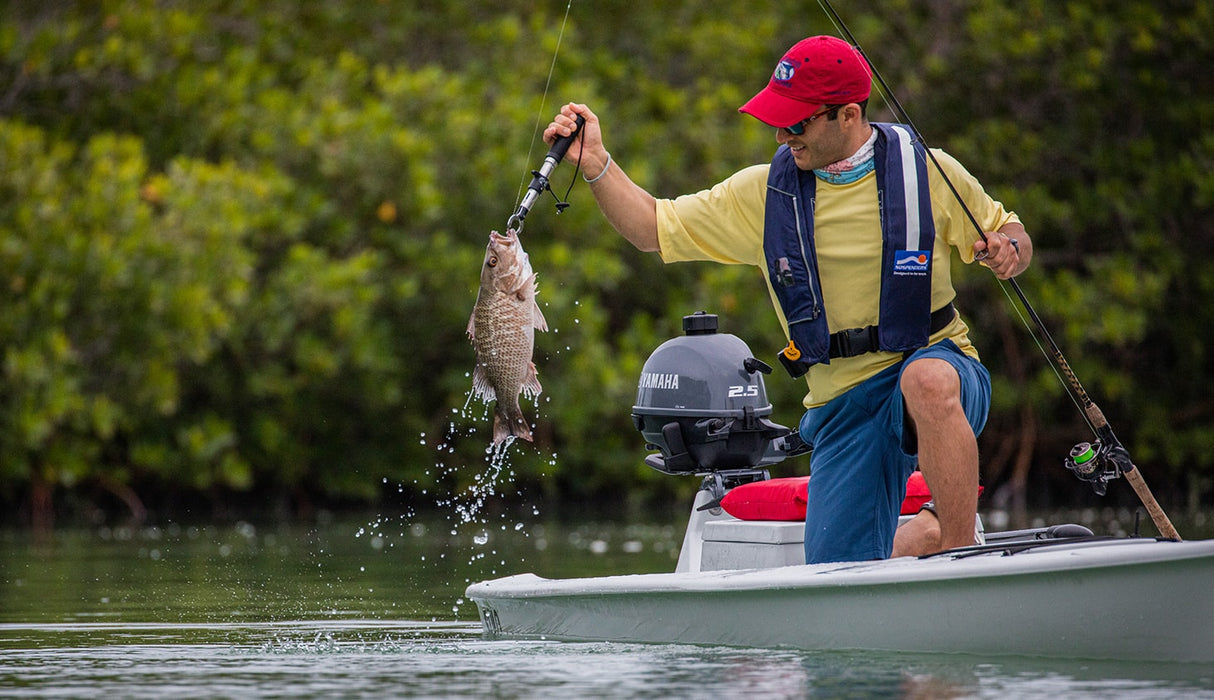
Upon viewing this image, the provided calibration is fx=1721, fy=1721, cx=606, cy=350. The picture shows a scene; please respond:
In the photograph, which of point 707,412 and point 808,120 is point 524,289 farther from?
point 808,120

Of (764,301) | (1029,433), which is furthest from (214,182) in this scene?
(1029,433)

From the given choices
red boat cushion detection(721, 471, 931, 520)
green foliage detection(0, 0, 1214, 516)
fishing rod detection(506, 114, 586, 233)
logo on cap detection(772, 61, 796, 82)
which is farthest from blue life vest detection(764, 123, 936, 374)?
green foliage detection(0, 0, 1214, 516)

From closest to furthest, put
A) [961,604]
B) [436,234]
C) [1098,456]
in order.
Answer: [961,604] < [1098,456] < [436,234]

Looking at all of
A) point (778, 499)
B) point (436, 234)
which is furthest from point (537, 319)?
point (436, 234)

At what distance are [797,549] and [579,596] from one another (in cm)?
73

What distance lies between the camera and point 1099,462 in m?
5.23

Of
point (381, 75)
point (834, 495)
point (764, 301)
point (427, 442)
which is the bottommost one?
point (834, 495)

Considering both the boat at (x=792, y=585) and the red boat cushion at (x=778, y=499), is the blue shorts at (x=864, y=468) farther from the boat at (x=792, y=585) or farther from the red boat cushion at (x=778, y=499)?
the red boat cushion at (x=778, y=499)

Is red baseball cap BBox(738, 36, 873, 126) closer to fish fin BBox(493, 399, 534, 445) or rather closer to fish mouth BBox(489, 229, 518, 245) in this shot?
fish mouth BBox(489, 229, 518, 245)

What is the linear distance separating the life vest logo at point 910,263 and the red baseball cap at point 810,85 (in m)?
0.50

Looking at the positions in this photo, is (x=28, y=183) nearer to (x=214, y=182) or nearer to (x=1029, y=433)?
(x=214, y=182)

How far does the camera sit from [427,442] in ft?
50.4

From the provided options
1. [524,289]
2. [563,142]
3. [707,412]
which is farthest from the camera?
[707,412]

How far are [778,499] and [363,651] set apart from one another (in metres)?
1.45
